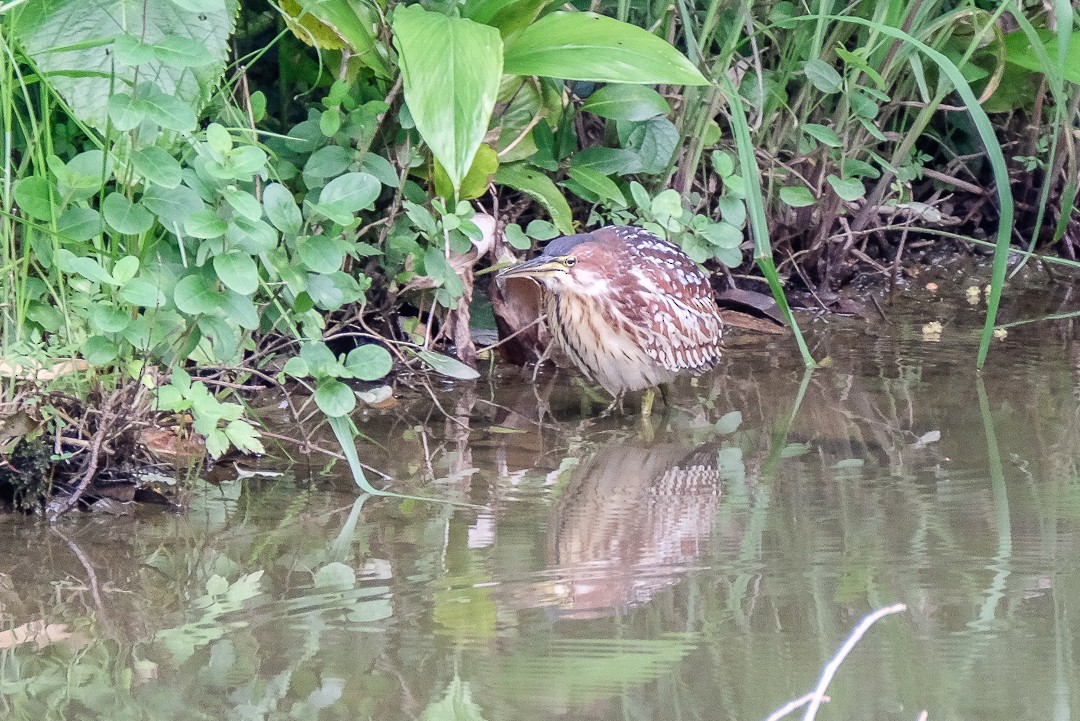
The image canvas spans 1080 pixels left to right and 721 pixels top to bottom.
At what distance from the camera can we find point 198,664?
2104 mm

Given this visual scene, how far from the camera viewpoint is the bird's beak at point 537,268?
402 cm

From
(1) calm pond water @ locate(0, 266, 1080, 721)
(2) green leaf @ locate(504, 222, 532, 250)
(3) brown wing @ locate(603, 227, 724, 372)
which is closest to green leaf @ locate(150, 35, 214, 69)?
(1) calm pond water @ locate(0, 266, 1080, 721)

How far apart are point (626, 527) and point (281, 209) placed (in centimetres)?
112

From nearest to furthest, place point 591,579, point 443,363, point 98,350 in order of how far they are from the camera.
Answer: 1. point 591,579
2. point 98,350
3. point 443,363

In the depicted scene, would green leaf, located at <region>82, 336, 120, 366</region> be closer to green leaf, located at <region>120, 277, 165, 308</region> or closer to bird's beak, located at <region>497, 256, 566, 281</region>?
green leaf, located at <region>120, 277, 165, 308</region>

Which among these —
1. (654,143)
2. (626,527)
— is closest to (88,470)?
(626,527)

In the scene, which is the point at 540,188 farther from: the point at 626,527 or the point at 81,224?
the point at 81,224

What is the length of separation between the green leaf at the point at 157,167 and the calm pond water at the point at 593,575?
73 cm

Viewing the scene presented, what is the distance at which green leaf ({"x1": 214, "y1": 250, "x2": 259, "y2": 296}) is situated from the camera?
107 inches

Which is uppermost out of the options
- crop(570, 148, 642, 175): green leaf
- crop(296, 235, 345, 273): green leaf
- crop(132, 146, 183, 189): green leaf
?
crop(570, 148, 642, 175): green leaf

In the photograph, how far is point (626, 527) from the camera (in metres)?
2.85

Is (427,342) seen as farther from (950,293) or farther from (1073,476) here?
(950,293)

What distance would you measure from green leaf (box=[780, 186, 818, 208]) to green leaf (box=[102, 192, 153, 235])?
2.53m

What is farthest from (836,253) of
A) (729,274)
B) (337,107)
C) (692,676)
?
(692,676)
